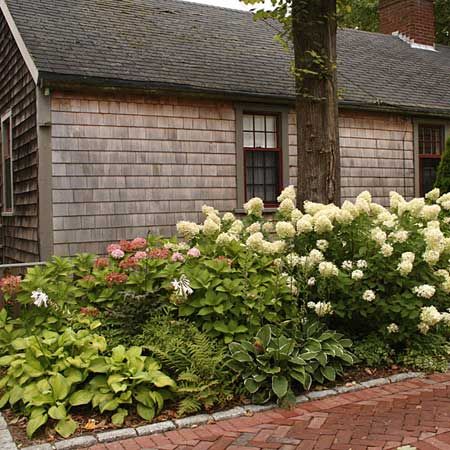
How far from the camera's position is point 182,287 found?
465 centimetres

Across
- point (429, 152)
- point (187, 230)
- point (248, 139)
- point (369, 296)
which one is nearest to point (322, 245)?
point (369, 296)

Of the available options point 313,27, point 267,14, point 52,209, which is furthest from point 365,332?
point 52,209

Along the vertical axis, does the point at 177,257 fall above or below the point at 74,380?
above

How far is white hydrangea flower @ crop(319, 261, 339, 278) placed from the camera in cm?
488

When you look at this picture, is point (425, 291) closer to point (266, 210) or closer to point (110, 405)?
point (110, 405)

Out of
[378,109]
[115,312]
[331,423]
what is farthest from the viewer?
[378,109]

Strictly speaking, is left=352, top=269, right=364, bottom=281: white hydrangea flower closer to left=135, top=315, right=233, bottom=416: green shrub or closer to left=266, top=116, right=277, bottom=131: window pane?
left=135, top=315, right=233, bottom=416: green shrub

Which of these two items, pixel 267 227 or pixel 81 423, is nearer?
pixel 81 423

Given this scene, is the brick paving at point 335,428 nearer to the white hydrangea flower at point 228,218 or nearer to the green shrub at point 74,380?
the green shrub at point 74,380

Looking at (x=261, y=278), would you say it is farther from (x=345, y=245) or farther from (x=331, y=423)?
(x=331, y=423)

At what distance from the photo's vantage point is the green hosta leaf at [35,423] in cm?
376

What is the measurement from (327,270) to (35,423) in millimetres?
2519

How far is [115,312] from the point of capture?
4.96 m

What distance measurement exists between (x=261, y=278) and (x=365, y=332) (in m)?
1.24
